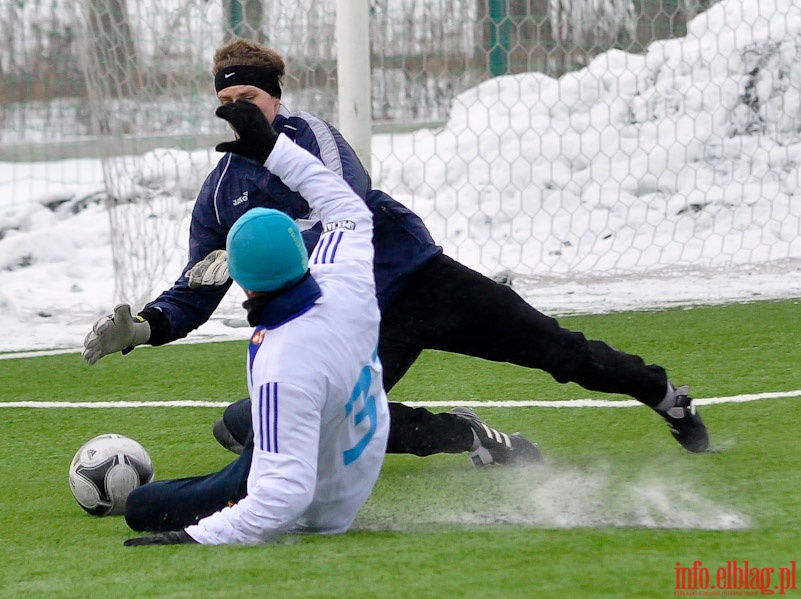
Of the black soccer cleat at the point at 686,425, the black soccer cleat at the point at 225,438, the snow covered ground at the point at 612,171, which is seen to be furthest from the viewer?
the snow covered ground at the point at 612,171

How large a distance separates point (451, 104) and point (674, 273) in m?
2.03

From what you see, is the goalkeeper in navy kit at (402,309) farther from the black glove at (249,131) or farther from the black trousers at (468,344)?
the black glove at (249,131)

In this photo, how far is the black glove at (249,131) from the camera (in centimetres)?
333

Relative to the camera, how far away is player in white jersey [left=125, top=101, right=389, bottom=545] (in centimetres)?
295

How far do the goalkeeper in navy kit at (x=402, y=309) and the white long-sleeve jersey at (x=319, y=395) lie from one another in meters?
0.44

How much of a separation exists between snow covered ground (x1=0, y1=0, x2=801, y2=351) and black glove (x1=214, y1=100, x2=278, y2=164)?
488 centimetres

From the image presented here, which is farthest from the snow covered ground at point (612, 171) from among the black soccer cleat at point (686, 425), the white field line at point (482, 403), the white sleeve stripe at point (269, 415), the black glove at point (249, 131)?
the white sleeve stripe at point (269, 415)

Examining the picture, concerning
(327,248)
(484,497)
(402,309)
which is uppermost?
(327,248)

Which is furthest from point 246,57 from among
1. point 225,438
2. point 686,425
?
point 686,425

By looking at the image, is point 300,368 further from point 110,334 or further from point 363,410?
point 110,334

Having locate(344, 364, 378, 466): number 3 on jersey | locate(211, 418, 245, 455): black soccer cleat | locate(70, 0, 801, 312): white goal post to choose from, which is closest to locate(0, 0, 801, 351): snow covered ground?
locate(70, 0, 801, 312): white goal post

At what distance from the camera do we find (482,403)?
5.12 meters

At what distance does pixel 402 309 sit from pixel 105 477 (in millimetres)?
1064

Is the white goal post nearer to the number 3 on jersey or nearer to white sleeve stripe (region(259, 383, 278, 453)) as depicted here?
the number 3 on jersey
